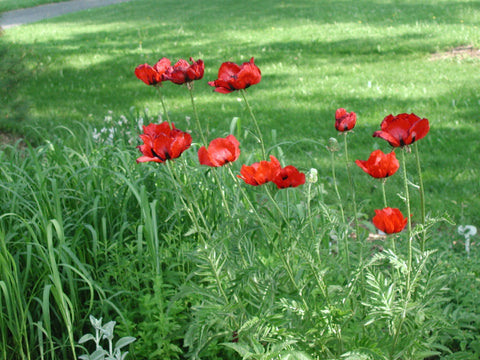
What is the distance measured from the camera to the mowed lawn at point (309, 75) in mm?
4797

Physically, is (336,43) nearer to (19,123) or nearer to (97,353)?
(19,123)

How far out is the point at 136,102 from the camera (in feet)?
22.3

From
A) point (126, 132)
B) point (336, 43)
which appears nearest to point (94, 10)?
point (336, 43)

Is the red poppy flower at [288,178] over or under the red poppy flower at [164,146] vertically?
under

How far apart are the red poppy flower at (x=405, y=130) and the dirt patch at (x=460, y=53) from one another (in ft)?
21.4

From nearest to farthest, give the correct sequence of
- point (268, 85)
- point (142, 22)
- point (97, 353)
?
point (97, 353)
point (268, 85)
point (142, 22)

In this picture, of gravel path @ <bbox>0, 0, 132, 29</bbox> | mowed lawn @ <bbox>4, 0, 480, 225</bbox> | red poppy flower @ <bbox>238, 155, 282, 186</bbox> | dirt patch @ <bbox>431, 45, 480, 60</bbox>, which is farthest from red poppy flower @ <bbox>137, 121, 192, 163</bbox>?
gravel path @ <bbox>0, 0, 132, 29</bbox>

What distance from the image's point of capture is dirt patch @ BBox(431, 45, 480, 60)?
24.5 ft

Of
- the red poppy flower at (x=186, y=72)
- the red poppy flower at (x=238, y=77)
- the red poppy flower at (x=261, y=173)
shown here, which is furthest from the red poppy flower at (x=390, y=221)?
the red poppy flower at (x=186, y=72)

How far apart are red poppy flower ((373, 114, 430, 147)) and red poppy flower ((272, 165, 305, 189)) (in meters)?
0.26

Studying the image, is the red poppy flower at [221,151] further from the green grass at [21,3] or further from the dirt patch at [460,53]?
the green grass at [21,3]

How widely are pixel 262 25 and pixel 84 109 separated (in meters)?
5.92

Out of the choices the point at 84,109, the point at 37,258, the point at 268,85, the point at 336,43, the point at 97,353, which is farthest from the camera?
the point at 336,43

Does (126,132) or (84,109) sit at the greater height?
(126,132)
